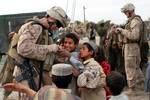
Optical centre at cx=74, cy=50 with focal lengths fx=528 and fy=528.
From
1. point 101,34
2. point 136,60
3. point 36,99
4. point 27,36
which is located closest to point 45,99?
point 36,99

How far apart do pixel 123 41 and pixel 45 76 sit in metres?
5.34

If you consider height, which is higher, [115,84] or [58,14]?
[58,14]

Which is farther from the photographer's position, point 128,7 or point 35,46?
point 128,7

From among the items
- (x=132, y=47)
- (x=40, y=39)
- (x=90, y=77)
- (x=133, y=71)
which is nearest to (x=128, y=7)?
(x=132, y=47)

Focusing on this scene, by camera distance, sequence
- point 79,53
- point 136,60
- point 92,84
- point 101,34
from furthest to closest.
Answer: point 101,34
point 136,60
point 79,53
point 92,84

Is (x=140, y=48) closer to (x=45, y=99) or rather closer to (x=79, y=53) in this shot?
(x=79, y=53)

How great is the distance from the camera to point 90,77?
5.62 m

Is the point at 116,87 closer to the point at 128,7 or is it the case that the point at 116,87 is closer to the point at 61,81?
the point at 61,81

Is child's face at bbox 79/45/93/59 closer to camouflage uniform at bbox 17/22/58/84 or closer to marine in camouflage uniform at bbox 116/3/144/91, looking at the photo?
camouflage uniform at bbox 17/22/58/84

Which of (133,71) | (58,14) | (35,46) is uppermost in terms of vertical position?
(58,14)

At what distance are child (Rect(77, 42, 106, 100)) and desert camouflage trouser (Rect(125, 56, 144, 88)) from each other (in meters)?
5.38

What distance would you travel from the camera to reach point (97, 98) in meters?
5.80

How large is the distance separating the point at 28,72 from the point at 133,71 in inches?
214

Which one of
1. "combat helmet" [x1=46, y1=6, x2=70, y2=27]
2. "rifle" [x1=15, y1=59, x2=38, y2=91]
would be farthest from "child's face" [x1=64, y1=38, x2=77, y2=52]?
"rifle" [x1=15, y1=59, x2=38, y2=91]
